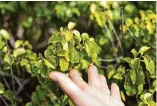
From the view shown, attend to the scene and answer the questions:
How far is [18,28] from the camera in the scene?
11.4 ft

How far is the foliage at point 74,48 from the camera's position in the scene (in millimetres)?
1611

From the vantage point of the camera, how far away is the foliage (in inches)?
63.4

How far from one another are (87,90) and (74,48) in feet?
0.95

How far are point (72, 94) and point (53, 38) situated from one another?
1.08 feet

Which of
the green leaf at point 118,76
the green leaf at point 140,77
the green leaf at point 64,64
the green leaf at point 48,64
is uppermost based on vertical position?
the green leaf at point 48,64

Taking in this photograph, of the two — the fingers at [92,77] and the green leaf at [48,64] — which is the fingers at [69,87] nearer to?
the fingers at [92,77]

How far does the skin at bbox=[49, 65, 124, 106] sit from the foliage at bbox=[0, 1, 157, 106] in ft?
0.48

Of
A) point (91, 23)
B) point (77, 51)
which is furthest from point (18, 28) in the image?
point (77, 51)

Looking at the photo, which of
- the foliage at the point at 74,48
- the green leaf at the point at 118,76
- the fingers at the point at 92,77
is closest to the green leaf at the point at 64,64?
the foliage at the point at 74,48

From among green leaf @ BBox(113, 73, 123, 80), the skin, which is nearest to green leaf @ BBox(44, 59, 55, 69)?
the skin

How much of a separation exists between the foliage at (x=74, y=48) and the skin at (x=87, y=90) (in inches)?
5.8

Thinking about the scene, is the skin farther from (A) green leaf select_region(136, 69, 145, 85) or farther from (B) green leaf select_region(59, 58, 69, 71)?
(A) green leaf select_region(136, 69, 145, 85)

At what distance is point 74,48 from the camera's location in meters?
1.59

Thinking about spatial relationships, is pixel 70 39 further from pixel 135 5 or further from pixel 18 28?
pixel 18 28
